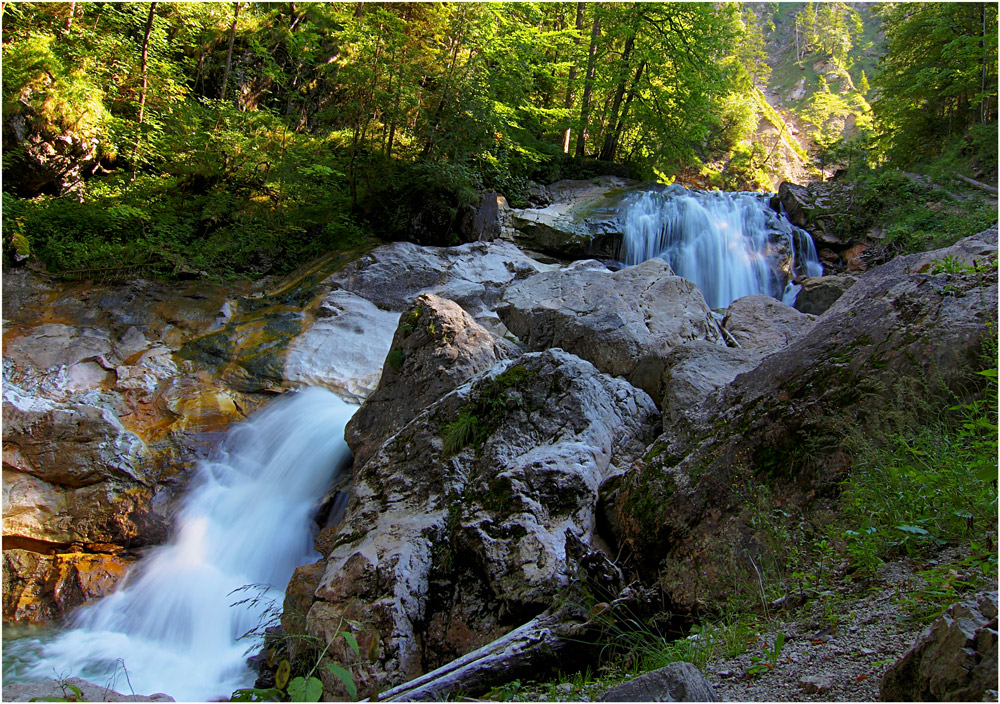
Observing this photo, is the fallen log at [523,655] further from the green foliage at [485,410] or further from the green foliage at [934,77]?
the green foliage at [934,77]

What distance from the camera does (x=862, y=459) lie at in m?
3.04

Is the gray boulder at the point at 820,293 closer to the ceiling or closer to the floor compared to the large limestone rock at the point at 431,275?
closer to the ceiling

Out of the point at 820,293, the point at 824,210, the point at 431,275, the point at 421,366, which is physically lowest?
the point at 421,366

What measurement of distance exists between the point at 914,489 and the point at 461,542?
2.67m

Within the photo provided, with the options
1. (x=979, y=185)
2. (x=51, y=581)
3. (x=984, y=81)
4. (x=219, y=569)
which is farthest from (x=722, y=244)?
(x=51, y=581)

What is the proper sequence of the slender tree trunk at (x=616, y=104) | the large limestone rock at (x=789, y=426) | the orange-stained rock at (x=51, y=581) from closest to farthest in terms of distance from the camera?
the large limestone rock at (x=789, y=426)
the orange-stained rock at (x=51, y=581)
the slender tree trunk at (x=616, y=104)

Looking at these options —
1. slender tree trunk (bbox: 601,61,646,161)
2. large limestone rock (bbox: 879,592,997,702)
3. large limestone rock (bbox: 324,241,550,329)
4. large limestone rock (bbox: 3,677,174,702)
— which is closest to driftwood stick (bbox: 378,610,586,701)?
large limestone rock (bbox: 879,592,997,702)

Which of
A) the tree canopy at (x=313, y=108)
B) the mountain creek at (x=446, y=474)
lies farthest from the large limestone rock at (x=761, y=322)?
the tree canopy at (x=313, y=108)

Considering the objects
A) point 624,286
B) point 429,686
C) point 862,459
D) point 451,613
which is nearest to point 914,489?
point 862,459

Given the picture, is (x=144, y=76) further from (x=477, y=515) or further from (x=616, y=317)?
(x=477, y=515)

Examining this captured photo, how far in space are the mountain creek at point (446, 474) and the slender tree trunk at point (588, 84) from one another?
29.0ft

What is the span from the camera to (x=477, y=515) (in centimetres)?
417

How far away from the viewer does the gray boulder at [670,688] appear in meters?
1.91

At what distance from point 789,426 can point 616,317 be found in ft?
12.3
